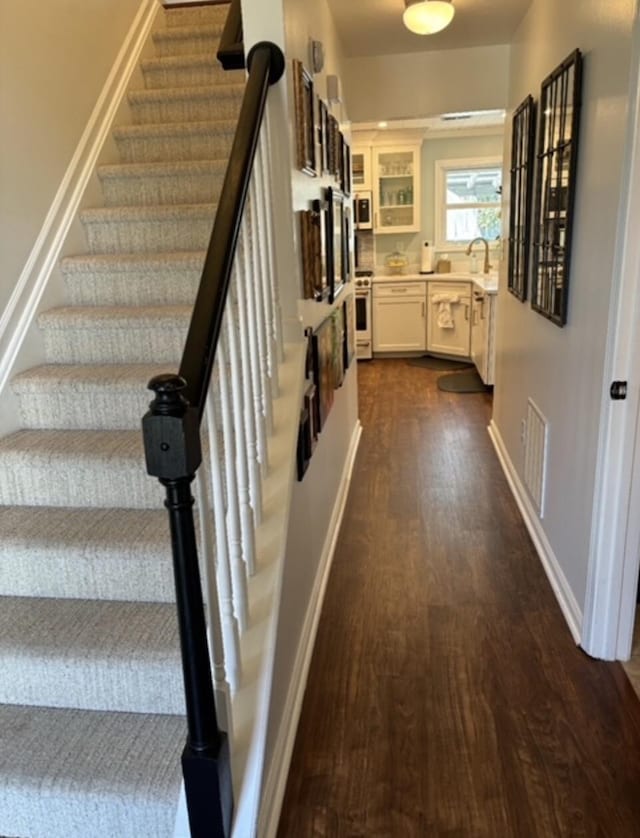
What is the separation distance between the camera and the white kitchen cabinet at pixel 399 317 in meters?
7.12

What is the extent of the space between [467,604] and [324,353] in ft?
3.92

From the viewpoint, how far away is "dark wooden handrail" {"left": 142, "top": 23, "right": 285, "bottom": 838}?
3.34ft

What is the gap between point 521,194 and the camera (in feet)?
11.2

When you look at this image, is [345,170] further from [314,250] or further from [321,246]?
[314,250]

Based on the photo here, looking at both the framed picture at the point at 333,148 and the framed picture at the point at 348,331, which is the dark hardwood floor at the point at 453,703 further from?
the framed picture at the point at 333,148

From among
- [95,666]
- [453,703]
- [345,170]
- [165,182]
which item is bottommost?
[453,703]

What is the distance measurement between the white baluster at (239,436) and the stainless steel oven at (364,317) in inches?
221

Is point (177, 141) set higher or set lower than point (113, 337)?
higher

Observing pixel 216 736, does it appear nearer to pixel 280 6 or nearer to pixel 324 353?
pixel 324 353

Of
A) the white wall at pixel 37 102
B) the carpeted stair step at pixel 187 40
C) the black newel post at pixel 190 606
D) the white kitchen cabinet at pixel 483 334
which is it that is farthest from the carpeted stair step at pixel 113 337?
the white kitchen cabinet at pixel 483 334

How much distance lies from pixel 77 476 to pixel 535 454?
6.89ft

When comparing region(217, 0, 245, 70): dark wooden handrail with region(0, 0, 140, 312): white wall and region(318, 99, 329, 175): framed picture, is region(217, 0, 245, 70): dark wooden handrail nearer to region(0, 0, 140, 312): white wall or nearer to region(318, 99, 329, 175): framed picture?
region(318, 99, 329, 175): framed picture

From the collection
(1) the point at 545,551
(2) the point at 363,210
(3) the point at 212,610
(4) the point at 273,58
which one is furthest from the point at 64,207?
(2) the point at 363,210

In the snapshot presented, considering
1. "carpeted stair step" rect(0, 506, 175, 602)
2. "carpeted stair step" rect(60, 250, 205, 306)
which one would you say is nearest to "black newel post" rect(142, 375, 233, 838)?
"carpeted stair step" rect(0, 506, 175, 602)
